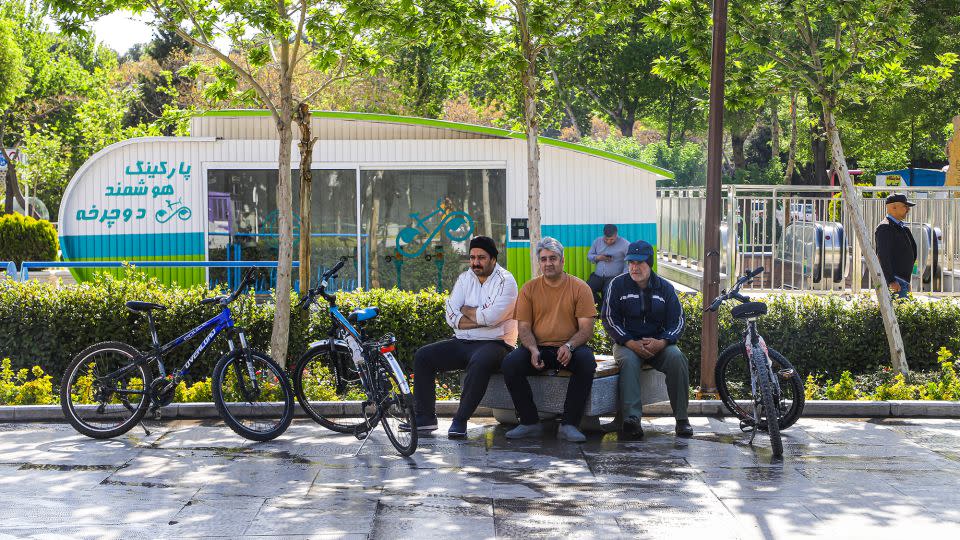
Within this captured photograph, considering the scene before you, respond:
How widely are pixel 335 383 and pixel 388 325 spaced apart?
2.22 metres

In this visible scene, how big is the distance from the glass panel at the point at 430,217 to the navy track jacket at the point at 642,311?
8.47 metres

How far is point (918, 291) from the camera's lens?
17609 millimetres

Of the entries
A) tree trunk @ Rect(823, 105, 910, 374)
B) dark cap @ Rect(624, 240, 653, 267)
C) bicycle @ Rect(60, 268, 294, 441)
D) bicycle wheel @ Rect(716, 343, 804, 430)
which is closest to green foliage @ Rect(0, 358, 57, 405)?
bicycle @ Rect(60, 268, 294, 441)

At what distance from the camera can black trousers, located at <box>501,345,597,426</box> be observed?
8625 millimetres

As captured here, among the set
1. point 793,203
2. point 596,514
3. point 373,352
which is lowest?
point 596,514

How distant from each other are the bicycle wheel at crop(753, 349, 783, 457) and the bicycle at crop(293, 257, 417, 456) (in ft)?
7.65

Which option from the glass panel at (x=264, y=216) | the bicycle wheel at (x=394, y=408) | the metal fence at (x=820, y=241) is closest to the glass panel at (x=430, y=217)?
the glass panel at (x=264, y=216)

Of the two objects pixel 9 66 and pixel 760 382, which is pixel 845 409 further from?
pixel 9 66

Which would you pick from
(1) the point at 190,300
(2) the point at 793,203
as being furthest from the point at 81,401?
(2) the point at 793,203

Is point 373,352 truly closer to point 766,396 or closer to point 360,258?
point 766,396

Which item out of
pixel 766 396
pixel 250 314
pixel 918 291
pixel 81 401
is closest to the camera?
pixel 766 396

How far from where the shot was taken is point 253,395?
29.2 ft

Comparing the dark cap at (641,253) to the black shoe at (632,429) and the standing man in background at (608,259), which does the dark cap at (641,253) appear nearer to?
the black shoe at (632,429)

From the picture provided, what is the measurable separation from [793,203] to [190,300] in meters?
10.1
